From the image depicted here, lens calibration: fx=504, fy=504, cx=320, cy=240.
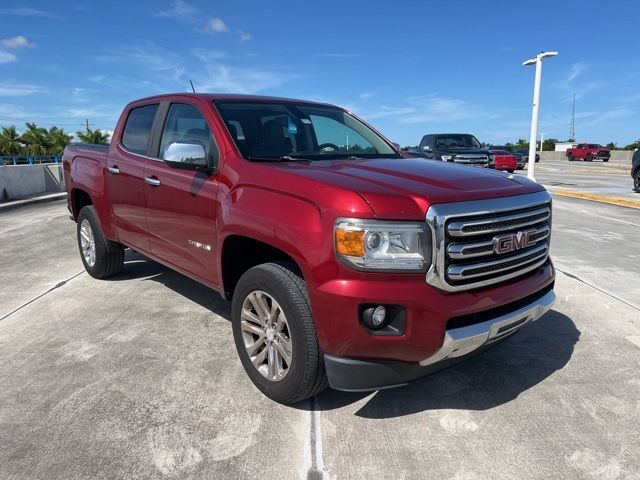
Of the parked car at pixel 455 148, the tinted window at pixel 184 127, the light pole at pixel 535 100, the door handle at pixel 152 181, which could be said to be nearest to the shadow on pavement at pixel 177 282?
the door handle at pixel 152 181

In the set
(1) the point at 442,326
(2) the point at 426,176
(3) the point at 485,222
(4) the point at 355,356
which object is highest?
(2) the point at 426,176

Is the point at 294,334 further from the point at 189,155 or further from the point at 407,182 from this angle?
the point at 189,155

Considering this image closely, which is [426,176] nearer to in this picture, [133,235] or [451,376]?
[451,376]

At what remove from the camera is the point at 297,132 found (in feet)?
13.2

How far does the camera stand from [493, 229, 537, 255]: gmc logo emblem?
8.84 ft

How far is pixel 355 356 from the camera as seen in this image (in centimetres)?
250

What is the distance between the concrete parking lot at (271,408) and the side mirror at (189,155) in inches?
54.2

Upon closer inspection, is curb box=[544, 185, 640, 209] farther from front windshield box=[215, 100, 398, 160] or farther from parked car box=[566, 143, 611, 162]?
parked car box=[566, 143, 611, 162]

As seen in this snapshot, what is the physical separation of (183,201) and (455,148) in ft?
42.8

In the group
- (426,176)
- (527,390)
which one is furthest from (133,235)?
(527,390)

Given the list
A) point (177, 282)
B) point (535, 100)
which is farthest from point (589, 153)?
point (177, 282)

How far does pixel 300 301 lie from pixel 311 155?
4.27 feet

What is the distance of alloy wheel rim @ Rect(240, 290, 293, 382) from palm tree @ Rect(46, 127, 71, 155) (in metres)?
51.8

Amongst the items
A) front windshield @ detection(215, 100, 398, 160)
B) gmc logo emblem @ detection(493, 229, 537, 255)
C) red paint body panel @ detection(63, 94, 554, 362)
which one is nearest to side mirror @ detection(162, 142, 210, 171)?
red paint body panel @ detection(63, 94, 554, 362)
